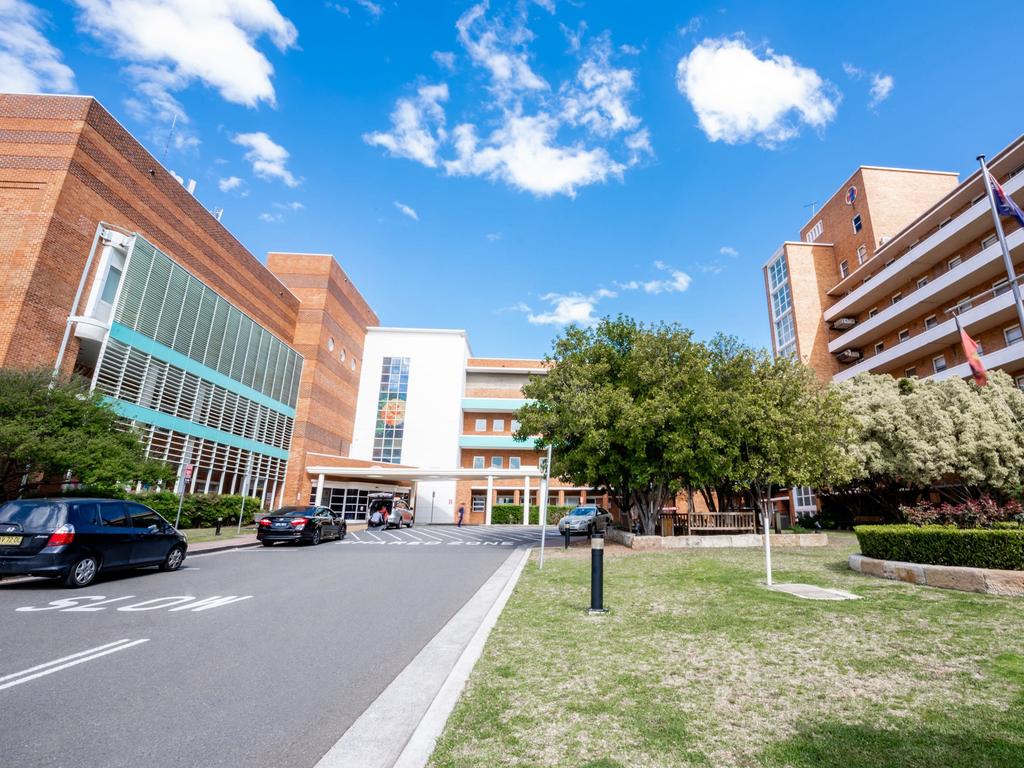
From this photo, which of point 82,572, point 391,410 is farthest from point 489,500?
point 82,572

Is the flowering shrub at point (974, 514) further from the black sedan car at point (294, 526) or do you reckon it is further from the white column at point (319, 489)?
the white column at point (319, 489)

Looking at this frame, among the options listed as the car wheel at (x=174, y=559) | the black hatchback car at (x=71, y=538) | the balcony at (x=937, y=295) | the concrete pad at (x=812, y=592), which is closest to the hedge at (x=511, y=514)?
the balcony at (x=937, y=295)

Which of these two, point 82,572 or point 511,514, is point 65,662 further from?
point 511,514

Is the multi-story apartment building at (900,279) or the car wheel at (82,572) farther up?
the multi-story apartment building at (900,279)

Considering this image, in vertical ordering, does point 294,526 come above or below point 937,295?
below

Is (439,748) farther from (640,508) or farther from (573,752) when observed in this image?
(640,508)

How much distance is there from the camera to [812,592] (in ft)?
27.7

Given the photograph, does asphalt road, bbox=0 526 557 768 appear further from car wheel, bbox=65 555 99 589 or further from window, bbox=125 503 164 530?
window, bbox=125 503 164 530

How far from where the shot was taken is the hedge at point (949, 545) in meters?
8.13

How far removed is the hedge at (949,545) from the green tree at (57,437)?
2029 centimetres

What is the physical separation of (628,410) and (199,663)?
45.3 feet

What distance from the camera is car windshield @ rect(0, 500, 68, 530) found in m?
9.27

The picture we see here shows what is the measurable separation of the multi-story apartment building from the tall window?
34.7 meters

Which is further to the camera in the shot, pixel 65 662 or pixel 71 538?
pixel 71 538
